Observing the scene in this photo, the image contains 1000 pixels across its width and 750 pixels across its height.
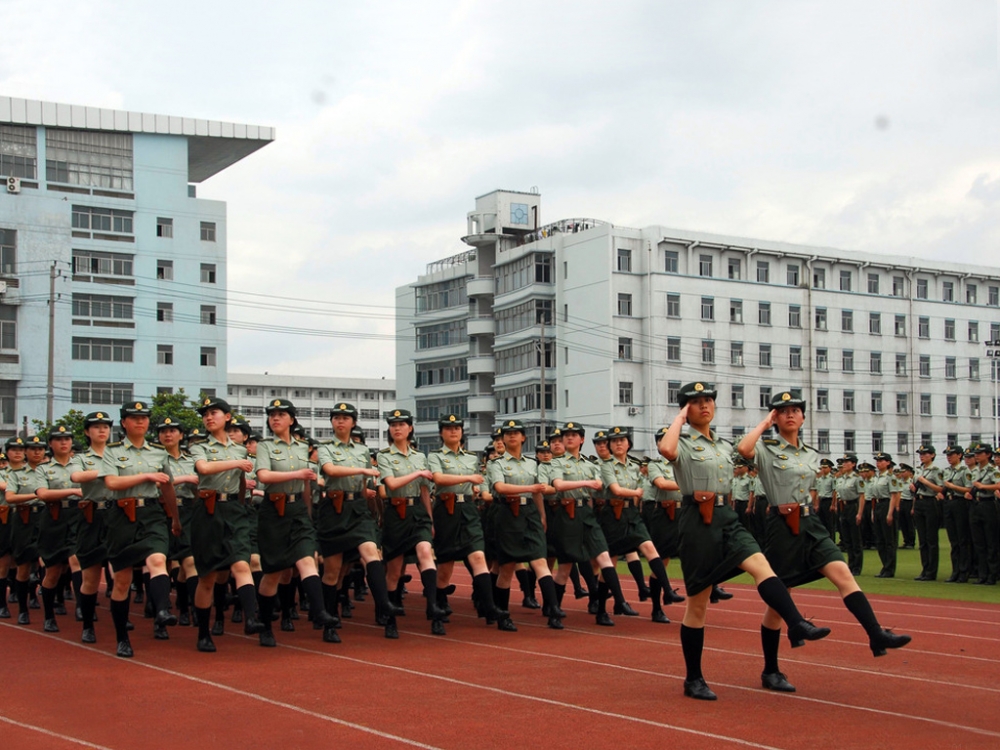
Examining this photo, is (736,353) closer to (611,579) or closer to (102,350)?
(102,350)

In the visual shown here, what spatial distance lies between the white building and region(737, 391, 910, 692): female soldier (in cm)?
10361


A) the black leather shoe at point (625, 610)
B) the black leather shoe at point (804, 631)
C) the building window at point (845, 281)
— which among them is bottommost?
the black leather shoe at point (625, 610)

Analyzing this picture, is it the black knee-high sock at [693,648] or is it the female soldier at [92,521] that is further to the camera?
the female soldier at [92,521]

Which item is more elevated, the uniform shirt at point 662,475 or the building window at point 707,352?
the building window at point 707,352

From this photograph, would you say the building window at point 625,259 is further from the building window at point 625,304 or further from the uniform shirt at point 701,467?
the uniform shirt at point 701,467

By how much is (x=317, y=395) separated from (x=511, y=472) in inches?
4349

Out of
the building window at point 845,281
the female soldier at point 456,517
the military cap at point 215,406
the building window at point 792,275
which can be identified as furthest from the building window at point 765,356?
the military cap at point 215,406

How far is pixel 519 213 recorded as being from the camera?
219 feet

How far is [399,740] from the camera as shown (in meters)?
7.22

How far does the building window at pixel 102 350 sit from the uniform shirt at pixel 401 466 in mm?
45970

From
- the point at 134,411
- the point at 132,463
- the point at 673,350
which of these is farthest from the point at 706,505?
the point at 673,350

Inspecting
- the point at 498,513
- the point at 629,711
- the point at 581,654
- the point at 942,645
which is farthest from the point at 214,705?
the point at 942,645

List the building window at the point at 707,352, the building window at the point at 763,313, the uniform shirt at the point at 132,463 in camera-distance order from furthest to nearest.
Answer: the building window at the point at 763,313 < the building window at the point at 707,352 < the uniform shirt at the point at 132,463

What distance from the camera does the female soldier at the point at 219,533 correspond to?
443 inches
